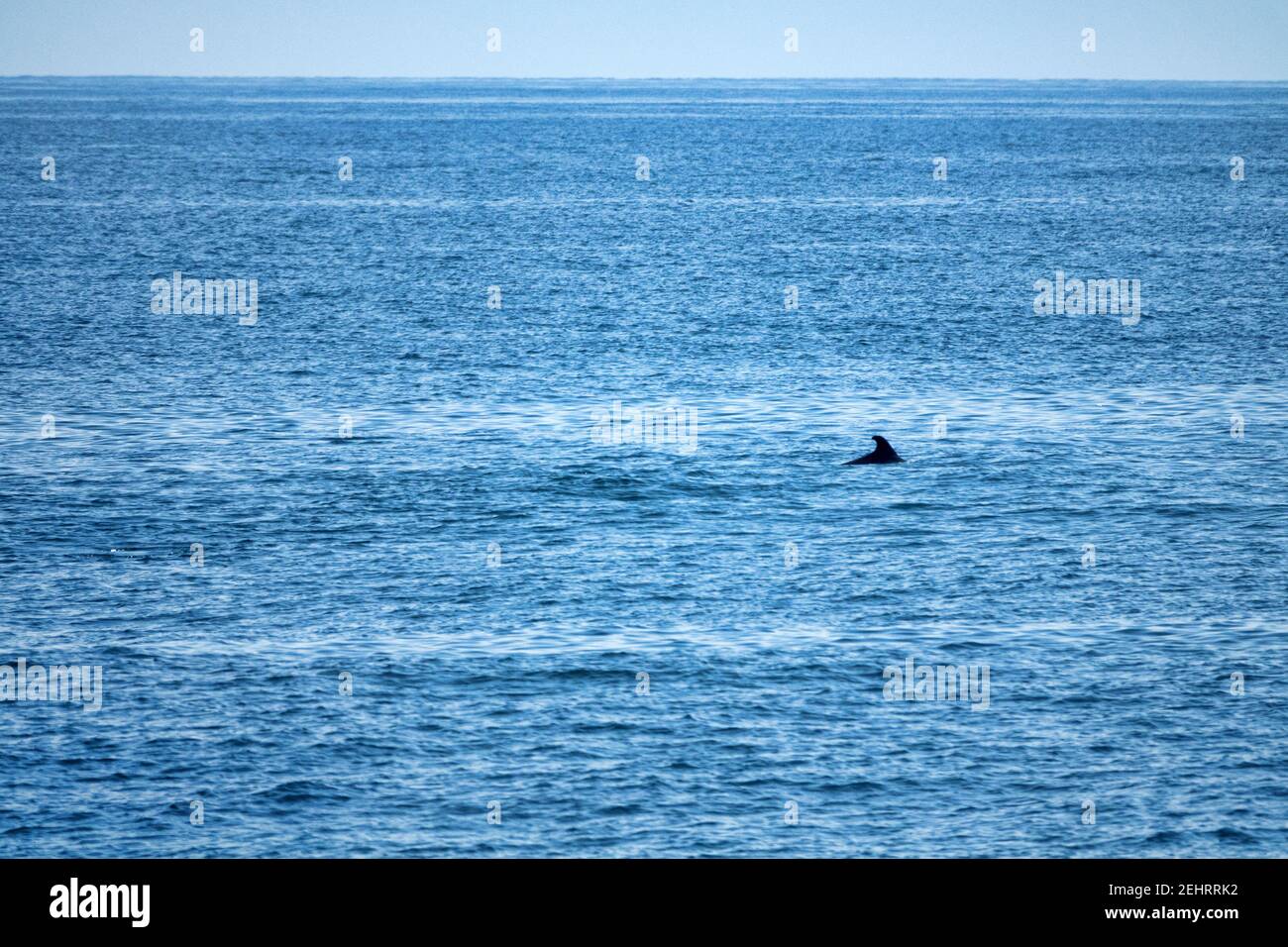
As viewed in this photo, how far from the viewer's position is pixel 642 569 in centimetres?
3778

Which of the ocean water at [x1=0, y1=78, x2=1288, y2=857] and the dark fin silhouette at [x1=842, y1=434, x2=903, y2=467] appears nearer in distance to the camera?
the ocean water at [x1=0, y1=78, x2=1288, y2=857]

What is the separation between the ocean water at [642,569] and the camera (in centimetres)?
2567

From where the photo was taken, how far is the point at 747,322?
7431 centimetres

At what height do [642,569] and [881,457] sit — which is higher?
[881,457]

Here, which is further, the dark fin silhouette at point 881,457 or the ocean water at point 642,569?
the dark fin silhouette at point 881,457

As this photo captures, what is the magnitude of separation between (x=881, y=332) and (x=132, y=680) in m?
45.2

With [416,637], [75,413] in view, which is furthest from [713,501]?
[75,413]

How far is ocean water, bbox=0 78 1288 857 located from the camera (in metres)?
25.7

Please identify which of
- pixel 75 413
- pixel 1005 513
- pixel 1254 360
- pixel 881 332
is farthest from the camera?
pixel 881 332
